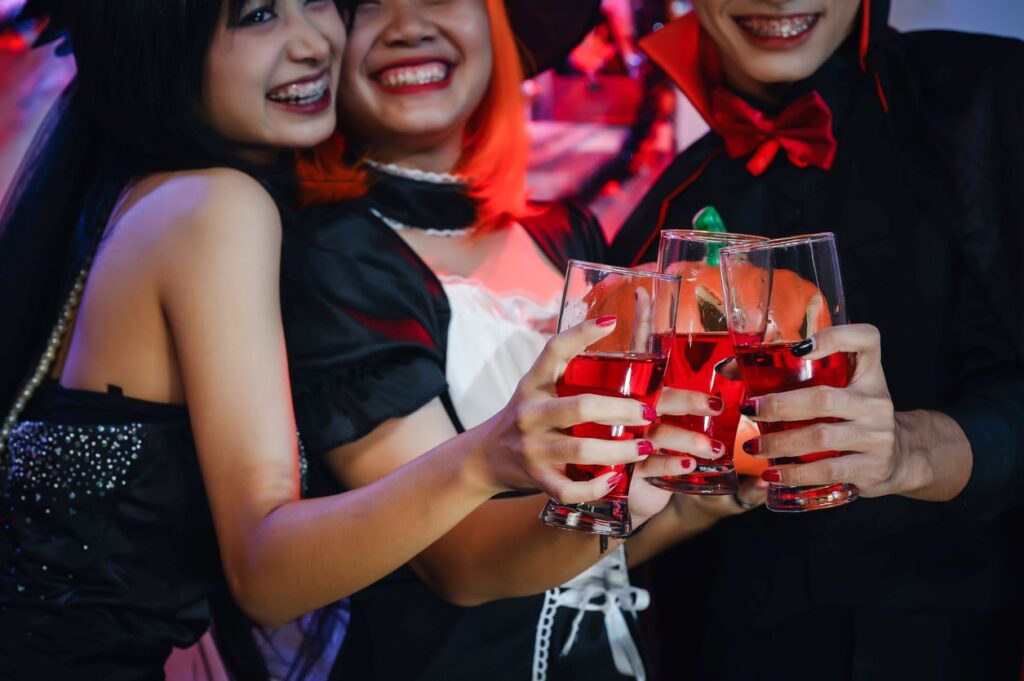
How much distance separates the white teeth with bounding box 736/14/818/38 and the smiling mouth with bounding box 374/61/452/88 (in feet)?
2.24

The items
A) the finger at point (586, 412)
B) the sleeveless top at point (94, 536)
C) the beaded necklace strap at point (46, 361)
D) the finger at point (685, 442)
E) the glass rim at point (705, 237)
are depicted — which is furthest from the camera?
the beaded necklace strap at point (46, 361)

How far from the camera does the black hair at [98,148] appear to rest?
5.88 feet

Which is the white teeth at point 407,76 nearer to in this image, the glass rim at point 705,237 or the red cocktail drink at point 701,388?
the glass rim at point 705,237

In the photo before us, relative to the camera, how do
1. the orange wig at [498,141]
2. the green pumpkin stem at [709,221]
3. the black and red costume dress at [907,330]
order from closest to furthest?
the black and red costume dress at [907,330]
the green pumpkin stem at [709,221]
the orange wig at [498,141]

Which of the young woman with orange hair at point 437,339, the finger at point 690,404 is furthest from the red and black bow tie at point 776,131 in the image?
the finger at point 690,404

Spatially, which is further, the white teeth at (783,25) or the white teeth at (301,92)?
the white teeth at (783,25)

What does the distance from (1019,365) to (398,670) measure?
1.33 metres

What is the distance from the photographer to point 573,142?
4191mm

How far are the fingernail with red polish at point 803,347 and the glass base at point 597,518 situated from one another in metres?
0.30

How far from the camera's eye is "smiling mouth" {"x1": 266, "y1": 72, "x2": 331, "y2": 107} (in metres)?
1.98

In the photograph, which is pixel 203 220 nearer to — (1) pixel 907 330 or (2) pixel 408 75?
(2) pixel 408 75

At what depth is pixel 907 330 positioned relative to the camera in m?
2.05

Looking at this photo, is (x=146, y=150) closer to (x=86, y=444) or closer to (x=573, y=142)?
(x=86, y=444)

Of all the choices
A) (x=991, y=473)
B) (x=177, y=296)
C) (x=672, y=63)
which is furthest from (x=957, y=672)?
(x=177, y=296)
